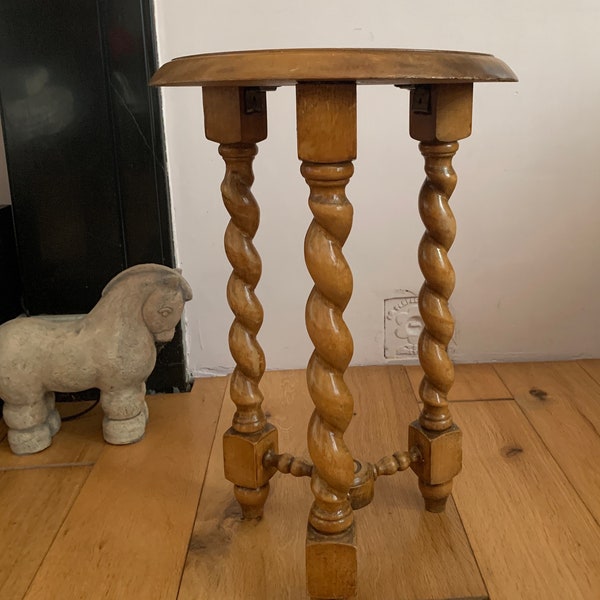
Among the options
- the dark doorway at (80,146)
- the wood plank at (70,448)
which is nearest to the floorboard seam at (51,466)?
the wood plank at (70,448)

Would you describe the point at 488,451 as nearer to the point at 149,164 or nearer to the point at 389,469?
the point at 389,469

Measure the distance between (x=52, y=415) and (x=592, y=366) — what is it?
3.57 feet

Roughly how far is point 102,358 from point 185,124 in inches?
18.5

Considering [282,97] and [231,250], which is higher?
[282,97]

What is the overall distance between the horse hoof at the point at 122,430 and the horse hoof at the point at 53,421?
10cm

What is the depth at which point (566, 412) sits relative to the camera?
1.35 metres

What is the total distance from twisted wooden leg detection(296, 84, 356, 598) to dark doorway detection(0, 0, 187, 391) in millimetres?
652

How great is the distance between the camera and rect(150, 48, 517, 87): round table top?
0.69 meters

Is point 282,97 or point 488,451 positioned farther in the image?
point 282,97

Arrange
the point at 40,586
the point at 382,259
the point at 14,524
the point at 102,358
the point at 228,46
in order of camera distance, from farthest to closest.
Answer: the point at 382,259
the point at 228,46
the point at 102,358
the point at 14,524
the point at 40,586

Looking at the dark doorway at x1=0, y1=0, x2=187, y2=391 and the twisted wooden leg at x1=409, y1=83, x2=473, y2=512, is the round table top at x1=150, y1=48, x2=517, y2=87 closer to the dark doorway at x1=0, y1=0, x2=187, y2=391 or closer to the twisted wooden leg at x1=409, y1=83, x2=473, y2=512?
the twisted wooden leg at x1=409, y1=83, x2=473, y2=512

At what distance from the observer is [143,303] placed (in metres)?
1.23

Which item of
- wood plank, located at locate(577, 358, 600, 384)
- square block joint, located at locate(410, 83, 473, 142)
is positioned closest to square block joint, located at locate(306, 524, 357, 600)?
square block joint, located at locate(410, 83, 473, 142)

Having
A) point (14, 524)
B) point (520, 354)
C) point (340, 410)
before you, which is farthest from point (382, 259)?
point (14, 524)
